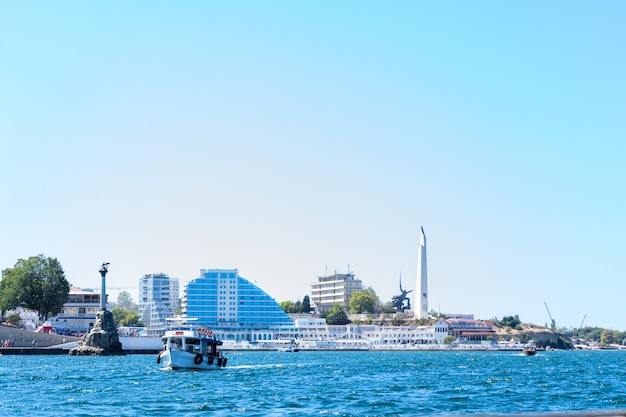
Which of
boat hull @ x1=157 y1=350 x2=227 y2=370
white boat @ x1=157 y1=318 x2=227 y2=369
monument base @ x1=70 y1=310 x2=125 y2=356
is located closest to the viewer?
boat hull @ x1=157 y1=350 x2=227 y2=370

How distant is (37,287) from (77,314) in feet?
46.4

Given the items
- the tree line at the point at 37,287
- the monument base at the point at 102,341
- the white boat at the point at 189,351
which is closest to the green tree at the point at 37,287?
the tree line at the point at 37,287

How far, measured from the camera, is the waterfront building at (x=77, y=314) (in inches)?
6112

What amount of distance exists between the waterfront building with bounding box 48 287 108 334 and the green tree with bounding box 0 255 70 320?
345cm

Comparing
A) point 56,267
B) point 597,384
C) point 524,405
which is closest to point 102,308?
point 56,267

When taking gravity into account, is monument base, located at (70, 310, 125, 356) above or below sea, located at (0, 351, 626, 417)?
above

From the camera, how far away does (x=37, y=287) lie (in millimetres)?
147125

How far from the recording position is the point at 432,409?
4444 centimetres

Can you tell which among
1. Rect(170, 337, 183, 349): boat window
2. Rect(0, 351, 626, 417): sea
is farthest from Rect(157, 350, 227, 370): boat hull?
Rect(0, 351, 626, 417): sea

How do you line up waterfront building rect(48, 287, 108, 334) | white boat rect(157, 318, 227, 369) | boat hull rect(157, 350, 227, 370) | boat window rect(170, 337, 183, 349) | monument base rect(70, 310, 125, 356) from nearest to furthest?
1. boat hull rect(157, 350, 227, 370)
2. white boat rect(157, 318, 227, 369)
3. boat window rect(170, 337, 183, 349)
4. monument base rect(70, 310, 125, 356)
5. waterfront building rect(48, 287, 108, 334)

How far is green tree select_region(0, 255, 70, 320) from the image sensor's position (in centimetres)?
14625

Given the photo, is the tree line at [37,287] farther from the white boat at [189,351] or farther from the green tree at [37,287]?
the white boat at [189,351]

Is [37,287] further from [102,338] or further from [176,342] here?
[176,342]

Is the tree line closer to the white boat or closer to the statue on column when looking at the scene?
the statue on column
